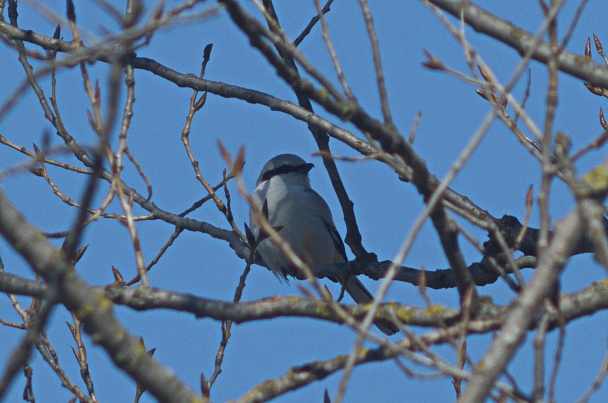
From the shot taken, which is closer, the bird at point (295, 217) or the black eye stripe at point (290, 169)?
the bird at point (295, 217)

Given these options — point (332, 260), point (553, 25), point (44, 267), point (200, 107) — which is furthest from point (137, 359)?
point (332, 260)

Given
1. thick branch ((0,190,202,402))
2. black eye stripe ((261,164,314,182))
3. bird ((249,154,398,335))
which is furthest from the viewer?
black eye stripe ((261,164,314,182))

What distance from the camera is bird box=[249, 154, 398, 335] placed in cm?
686

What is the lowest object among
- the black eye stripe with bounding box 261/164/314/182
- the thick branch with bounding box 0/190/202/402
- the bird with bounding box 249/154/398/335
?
the thick branch with bounding box 0/190/202/402

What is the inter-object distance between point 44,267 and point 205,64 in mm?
3267

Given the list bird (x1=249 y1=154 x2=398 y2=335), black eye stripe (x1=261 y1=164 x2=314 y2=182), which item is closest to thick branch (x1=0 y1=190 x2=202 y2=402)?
bird (x1=249 y1=154 x2=398 y2=335)

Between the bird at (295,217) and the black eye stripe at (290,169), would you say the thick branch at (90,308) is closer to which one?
the bird at (295,217)

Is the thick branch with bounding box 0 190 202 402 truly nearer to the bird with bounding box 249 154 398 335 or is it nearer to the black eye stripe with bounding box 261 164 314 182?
the bird with bounding box 249 154 398 335

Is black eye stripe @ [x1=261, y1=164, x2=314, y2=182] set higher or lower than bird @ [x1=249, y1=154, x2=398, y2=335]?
higher

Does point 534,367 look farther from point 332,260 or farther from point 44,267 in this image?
point 332,260

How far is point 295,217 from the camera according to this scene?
7297 mm

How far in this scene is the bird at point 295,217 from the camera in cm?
686

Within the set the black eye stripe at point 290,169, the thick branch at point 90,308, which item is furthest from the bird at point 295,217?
the thick branch at point 90,308

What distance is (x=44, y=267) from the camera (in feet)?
6.55
